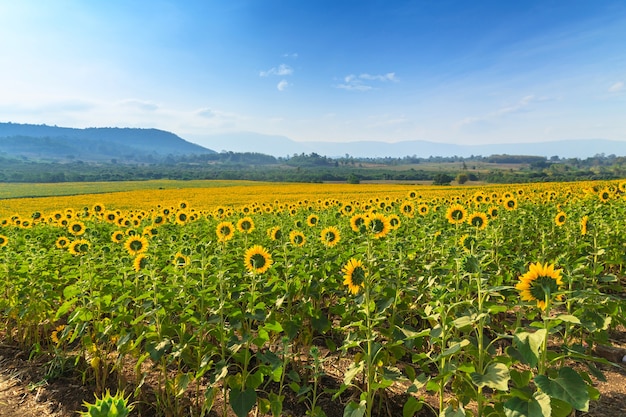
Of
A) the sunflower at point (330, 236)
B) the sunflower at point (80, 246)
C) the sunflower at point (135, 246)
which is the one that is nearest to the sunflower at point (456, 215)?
the sunflower at point (330, 236)

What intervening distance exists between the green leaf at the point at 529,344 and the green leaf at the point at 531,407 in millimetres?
214

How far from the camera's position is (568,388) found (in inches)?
82.9

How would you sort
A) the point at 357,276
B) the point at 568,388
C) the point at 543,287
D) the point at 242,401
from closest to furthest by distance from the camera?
1. the point at 568,388
2. the point at 543,287
3. the point at 242,401
4. the point at 357,276

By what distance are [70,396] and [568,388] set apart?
15.6 ft

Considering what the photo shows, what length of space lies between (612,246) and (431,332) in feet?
18.2

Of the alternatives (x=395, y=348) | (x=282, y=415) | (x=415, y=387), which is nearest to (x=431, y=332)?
(x=415, y=387)

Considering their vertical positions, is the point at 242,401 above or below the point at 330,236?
below

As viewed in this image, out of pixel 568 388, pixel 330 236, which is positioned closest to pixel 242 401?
pixel 568 388

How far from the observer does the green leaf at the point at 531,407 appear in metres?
2.08

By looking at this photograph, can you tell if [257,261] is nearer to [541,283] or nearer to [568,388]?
[541,283]

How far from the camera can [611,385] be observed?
4.17 metres

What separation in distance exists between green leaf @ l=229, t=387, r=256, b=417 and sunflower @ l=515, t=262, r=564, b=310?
2.19 meters

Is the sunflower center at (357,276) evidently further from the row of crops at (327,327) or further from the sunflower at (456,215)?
the sunflower at (456,215)

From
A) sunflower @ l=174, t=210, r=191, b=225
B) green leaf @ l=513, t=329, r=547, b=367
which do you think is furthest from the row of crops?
sunflower @ l=174, t=210, r=191, b=225
